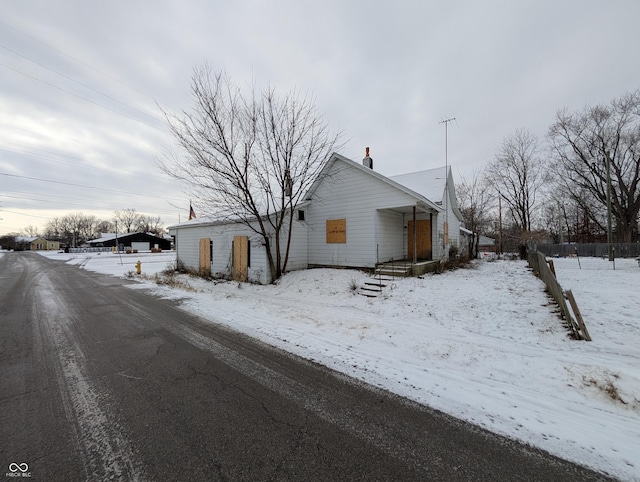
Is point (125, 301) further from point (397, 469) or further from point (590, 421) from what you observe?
point (590, 421)

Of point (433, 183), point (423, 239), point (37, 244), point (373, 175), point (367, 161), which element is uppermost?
point (367, 161)

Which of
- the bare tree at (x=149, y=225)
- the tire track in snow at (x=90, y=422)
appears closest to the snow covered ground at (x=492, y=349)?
the tire track in snow at (x=90, y=422)

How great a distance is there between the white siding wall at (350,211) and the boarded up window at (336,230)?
157mm

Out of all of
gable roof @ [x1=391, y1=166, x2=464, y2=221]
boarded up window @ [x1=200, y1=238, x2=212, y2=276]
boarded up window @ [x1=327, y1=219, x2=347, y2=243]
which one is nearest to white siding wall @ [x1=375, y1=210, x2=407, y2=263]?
boarded up window @ [x1=327, y1=219, x2=347, y2=243]

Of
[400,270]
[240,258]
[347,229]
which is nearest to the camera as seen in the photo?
[400,270]

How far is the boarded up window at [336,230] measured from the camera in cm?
1263

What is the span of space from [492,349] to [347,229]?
8.50 metres

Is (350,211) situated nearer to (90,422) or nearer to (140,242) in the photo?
(90,422)

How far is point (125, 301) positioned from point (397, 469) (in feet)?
31.9

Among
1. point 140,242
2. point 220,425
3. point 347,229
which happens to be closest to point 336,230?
point 347,229

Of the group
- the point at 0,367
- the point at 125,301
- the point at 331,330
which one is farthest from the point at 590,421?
the point at 125,301

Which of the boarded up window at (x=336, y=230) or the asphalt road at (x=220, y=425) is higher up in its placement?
the boarded up window at (x=336, y=230)

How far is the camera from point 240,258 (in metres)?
12.8

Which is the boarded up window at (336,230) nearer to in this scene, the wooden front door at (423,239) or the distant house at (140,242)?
the wooden front door at (423,239)
